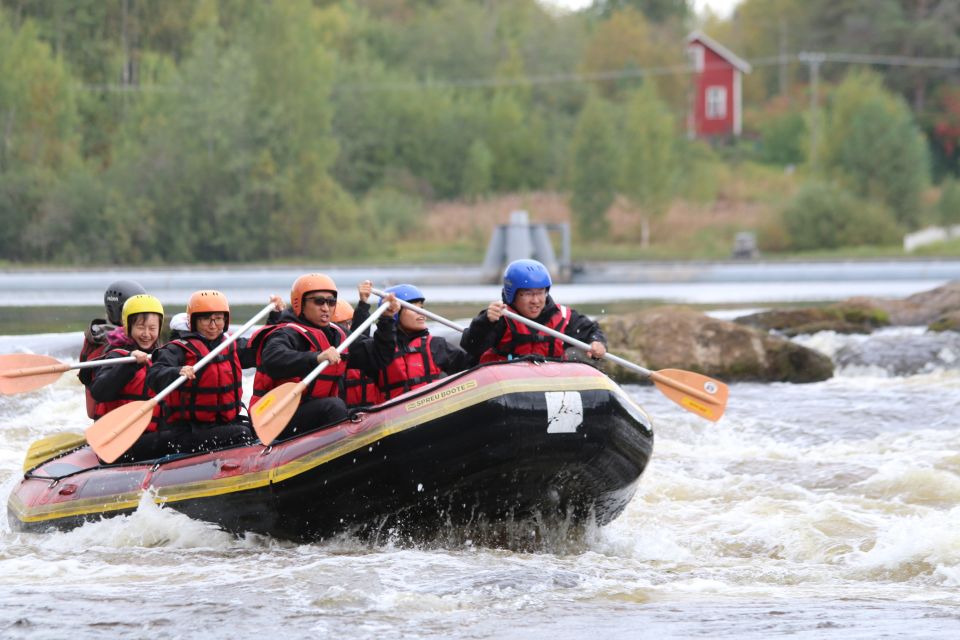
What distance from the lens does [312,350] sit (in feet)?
25.0

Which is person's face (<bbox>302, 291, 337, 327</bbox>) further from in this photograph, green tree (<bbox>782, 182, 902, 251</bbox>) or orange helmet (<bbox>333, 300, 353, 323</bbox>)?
green tree (<bbox>782, 182, 902, 251</bbox>)

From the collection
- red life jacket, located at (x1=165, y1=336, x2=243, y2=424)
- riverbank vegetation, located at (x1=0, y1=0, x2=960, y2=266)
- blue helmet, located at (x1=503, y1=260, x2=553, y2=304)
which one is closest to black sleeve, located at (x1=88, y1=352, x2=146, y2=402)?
red life jacket, located at (x1=165, y1=336, x2=243, y2=424)

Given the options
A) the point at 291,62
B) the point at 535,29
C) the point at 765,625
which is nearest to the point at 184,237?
the point at 291,62

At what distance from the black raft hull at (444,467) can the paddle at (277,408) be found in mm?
190

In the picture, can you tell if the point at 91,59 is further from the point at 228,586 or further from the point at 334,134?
the point at 228,586

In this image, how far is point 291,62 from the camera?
3478 centimetres

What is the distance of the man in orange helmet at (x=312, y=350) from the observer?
296 inches

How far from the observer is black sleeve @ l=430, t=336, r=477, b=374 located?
7.95 m

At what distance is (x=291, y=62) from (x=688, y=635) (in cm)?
3046

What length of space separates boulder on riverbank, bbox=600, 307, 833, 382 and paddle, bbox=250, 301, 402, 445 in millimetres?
7130

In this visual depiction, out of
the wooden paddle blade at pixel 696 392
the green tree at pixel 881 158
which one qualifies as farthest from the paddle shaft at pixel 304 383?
the green tree at pixel 881 158

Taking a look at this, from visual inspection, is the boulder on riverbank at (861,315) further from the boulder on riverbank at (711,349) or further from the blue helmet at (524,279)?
the blue helmet at (524,279)

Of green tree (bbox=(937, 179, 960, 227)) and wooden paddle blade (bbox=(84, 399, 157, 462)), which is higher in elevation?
green tree (bbox=(937, 179, 960, 227))

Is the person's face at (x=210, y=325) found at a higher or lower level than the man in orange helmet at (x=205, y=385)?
higher
